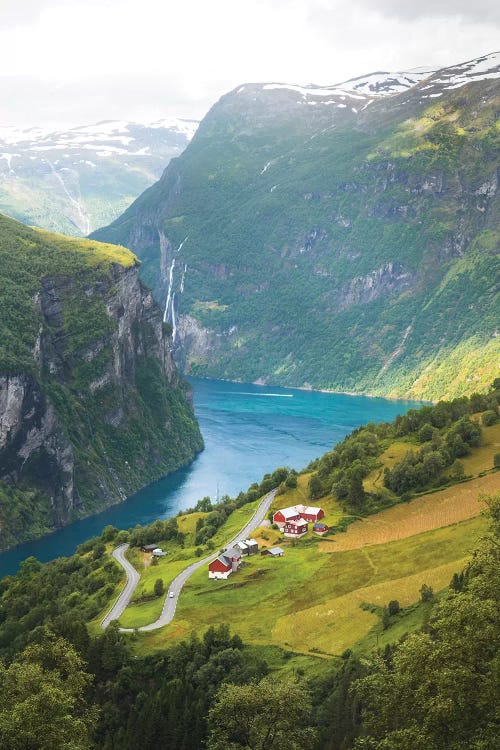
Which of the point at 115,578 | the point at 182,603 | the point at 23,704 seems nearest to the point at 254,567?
the point at 182,603

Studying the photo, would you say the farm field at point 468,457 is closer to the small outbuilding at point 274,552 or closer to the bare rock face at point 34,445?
the small outbuilding at point 274,552

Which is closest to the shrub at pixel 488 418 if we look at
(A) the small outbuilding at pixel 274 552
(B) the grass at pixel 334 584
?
(B) the grass at pixel 334 584

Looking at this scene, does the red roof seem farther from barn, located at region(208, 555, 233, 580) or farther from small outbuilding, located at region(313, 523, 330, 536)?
small outbuilding, located at region(313, 523, 330, 536)

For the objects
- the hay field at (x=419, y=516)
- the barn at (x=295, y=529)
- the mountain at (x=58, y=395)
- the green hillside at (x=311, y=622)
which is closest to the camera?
the green hillside at (x=311, y=622)

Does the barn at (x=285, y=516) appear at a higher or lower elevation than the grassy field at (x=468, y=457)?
lower

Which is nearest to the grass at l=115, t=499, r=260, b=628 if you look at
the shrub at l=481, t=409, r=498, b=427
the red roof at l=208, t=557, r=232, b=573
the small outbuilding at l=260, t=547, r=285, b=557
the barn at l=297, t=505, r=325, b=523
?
the red roof at l=208, t=557, r=232, b=573

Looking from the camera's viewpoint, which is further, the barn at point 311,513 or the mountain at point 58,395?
the mountain at point 58,395

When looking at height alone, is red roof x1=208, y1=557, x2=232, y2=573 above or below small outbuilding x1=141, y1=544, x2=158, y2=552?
above
